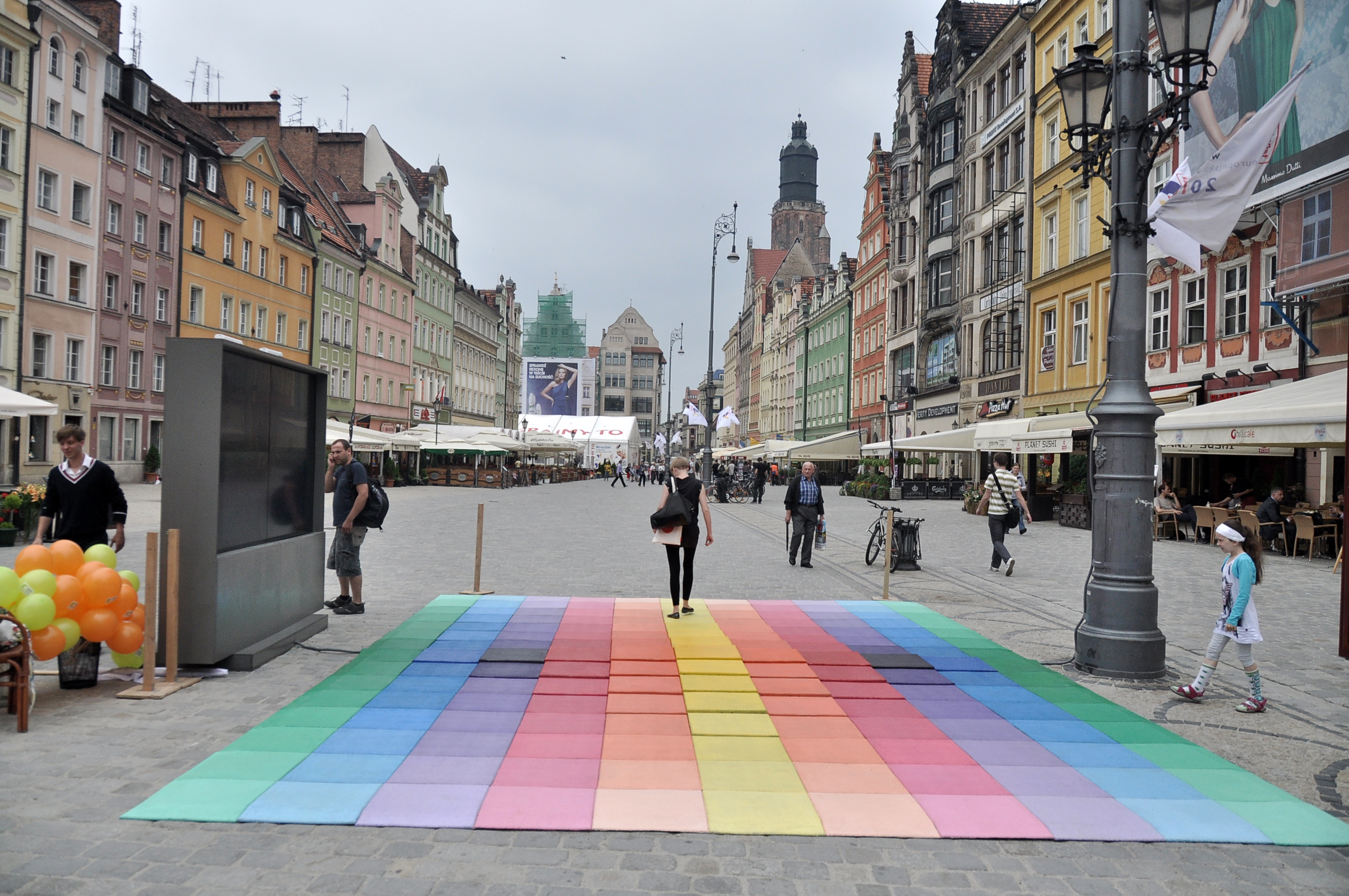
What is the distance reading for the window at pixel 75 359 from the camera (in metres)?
32.0

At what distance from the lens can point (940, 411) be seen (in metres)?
46.6

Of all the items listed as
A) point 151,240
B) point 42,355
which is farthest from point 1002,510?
point 151,240

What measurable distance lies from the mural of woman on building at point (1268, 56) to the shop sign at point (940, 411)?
2450cm

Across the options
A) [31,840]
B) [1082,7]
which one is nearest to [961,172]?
[1082,7]

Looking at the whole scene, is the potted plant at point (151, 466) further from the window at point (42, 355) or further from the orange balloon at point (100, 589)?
the orange balloon at point (100, 589)

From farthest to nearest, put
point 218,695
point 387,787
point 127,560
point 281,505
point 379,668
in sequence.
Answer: point 127,560 < point 281,505 < point 379,668 < point 218,695 < point 387,787

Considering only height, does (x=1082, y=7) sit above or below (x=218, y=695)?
above

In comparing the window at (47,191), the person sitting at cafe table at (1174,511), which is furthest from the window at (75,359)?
the person sitting at cafe table at (1174,511)

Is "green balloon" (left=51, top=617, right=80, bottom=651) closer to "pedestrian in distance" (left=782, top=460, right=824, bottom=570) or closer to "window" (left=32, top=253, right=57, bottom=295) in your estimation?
"pedestrian in distance" (left=782, top=460, right=824, bottom=570)

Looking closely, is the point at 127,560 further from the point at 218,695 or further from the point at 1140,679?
the point at 1140,679

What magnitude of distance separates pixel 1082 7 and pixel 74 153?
32.5m

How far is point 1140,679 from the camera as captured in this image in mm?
7551

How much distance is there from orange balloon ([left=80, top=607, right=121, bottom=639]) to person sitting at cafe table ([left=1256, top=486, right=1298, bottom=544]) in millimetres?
18293

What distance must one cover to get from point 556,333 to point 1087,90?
103287mm
